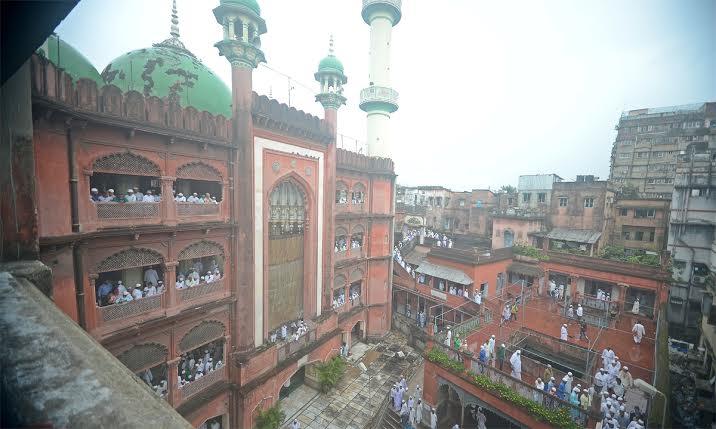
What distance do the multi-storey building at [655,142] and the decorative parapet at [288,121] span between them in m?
42.3

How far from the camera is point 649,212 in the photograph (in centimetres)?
2838

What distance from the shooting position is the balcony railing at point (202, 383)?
11.9 m

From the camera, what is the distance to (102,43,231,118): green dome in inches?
551

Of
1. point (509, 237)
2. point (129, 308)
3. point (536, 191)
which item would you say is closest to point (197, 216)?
point (129, 308)

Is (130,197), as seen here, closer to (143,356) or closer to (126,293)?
(126,293)

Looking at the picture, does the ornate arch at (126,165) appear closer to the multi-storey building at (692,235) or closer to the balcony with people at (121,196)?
the balcony with people at (121,196)

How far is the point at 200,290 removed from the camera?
1224 cm

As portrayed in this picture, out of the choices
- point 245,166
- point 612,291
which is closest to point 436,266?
point 612,291

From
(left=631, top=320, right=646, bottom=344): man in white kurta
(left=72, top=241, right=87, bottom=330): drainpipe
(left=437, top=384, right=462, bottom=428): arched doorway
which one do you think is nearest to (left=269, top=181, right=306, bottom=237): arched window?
(left=72, top=241, right=87, bottom=330): drainpipe

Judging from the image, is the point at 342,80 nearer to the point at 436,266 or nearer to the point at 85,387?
the point at 436,266

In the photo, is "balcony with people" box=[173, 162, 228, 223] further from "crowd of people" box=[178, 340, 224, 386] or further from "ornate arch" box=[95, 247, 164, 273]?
"crowd of people" box=[178, 340, 224, 386]

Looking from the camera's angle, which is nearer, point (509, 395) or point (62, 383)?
point (62, 383)

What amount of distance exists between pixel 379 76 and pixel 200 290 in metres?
21.5

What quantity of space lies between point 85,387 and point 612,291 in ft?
95.9
